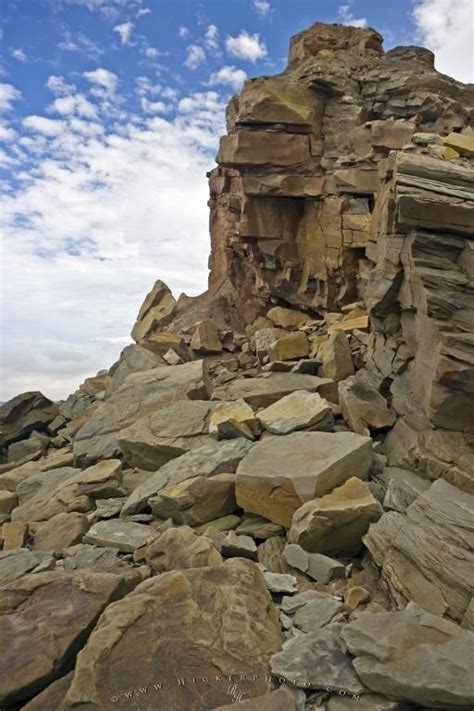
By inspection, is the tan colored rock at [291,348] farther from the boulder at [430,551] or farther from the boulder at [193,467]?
the boulder at [430,551]

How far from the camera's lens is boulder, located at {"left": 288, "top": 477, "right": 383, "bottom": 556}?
6.52 meters

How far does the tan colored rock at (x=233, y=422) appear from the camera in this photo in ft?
33.4

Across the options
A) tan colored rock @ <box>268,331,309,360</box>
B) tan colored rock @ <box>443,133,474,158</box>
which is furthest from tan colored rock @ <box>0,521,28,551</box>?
tan colored rock @ <box>443,133,474,158</box>

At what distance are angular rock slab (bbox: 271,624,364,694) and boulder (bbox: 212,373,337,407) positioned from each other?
770 cm

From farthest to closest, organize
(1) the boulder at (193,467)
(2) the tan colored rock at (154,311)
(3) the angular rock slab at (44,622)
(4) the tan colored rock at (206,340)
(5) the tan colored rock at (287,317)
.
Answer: (2) the tan colored rock at (154,311)
(4) the tan colored rock at (206,340)
(5) the tan colored rock at (287,317)
(1) the boulder at (193,467)
(3) the angular rock slab at (44,622)

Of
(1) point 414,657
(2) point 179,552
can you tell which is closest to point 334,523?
(2) point 179,552

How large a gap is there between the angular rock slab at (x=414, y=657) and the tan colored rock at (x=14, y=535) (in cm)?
637

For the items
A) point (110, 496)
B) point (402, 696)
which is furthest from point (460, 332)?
point (110, 496)

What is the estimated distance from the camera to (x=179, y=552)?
6.61 m

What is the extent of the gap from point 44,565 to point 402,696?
205 inches

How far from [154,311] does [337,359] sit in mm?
17811

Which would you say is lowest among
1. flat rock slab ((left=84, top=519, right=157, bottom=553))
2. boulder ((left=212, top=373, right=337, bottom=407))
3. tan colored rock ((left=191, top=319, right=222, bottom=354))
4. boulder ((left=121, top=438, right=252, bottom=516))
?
flat rock slab ((left=84, top=519, right=157, bottom=553))

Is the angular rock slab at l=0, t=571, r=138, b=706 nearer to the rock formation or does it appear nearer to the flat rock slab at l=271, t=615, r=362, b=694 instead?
the rock formation

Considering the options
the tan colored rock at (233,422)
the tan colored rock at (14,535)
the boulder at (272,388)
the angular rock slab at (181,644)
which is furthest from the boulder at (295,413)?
the tan colored rock at (14,535)
